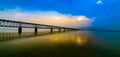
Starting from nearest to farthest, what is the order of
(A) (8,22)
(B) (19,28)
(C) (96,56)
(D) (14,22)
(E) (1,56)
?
(E) (1,56)
(C) (96,56)
(A) (8,22)
(D) (14,22)
(B) (19,28)

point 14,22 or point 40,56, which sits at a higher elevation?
point 14,22

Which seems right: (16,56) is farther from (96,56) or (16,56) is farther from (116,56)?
(116,56)

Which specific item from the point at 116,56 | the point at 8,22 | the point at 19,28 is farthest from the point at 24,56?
the point at 19,28

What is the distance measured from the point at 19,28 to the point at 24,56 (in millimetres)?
26505

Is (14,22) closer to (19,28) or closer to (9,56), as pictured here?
(19,28)

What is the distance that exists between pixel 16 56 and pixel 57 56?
90.3 inches

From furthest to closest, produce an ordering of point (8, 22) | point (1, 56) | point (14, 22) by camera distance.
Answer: point (14, 22) → point (8, 22) → point (1, 56)

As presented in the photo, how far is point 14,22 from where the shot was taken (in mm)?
29219

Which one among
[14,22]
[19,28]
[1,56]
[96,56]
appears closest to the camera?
[1,56]

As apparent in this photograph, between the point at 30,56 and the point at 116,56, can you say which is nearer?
the point at 30,56

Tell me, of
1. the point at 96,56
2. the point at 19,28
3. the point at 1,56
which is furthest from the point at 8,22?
the point at 96,56

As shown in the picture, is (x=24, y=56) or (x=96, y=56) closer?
(x=24, y=56)

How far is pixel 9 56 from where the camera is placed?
7512 mm

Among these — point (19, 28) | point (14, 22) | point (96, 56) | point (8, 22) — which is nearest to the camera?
point (96, 56)
